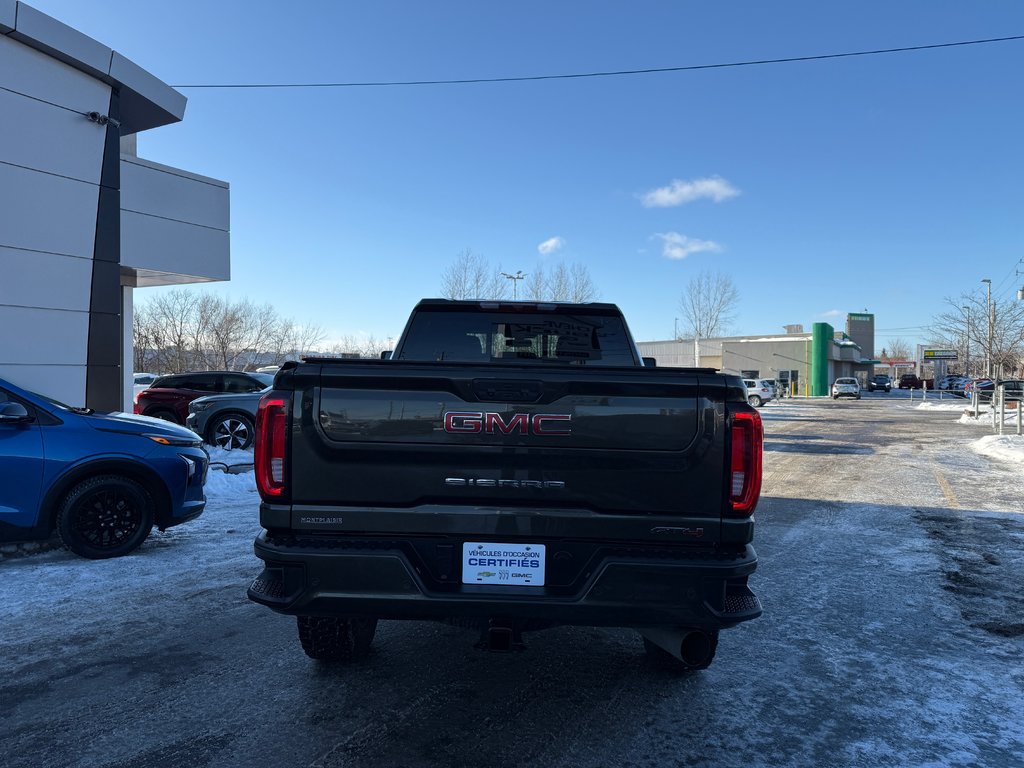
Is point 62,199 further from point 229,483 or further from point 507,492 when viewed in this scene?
point 507,492

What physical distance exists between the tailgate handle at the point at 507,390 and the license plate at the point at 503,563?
608 mm

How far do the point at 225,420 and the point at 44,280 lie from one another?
6067 millimetres

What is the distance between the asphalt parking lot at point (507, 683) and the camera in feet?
9.85

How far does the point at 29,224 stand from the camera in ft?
26.4

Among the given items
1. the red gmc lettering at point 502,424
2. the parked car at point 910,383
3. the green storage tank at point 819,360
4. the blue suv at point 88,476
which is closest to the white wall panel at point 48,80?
the blue suv at point 88,476

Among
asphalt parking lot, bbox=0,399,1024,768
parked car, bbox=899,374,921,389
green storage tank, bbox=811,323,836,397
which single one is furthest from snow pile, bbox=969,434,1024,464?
parked car, bbox=899,374,921,389

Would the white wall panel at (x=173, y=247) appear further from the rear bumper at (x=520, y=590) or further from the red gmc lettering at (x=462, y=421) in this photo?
the red gmc lettering at (x=462, y=421)

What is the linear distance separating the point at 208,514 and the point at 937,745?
292 inches

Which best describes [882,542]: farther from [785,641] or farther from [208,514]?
[208,514]

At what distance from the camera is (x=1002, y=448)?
1561 cm

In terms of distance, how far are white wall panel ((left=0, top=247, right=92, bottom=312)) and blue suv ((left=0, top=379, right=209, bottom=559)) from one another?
2.66 m

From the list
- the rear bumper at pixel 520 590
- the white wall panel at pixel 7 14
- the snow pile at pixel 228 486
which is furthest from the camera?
the snow pile at pixel 228 486

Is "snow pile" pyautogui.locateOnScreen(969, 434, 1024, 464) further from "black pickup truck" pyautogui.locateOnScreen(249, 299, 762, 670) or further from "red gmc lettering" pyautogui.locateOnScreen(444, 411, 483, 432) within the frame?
"red gmc lettering" pyautogui.locateOnScreen(444, 411, 483, 432)

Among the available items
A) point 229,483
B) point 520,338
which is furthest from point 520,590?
point 229,483
